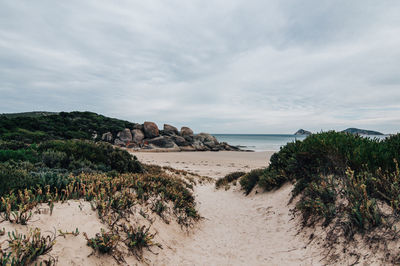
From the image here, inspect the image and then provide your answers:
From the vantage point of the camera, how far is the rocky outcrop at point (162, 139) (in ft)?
138

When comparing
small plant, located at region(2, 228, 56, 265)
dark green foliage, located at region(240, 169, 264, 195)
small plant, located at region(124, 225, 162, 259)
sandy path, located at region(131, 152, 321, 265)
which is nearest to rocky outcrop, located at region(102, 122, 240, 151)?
dark green foliage, located at region(240, 169, 264, 195)

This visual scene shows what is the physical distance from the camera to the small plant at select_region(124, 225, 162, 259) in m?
3.59

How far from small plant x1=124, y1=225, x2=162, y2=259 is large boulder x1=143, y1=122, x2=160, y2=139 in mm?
44090

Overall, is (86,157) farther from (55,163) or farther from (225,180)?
(225,180)

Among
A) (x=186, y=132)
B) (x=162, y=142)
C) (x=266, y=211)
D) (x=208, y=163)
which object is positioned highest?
(x=186, y=132)

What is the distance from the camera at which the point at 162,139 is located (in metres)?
43.4

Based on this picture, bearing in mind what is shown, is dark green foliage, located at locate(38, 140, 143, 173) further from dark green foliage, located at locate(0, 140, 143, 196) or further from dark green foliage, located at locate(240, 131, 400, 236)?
dark green foliage, located at locate(240, 131, 400, 236)

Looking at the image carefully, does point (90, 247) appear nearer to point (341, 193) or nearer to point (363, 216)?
point (363, 216)

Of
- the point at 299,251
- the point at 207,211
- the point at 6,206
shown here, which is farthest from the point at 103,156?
the point at 299,251

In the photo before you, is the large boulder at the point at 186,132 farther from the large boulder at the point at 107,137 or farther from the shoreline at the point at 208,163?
the shoreline at the point at 208,163

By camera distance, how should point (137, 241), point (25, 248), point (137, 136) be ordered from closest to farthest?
point (25, 248) → point (137, 241) → point (137, 136)

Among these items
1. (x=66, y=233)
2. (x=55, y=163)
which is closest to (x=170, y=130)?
(x=55, y=163)

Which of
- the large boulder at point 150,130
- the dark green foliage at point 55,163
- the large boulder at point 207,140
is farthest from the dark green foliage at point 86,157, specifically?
the large boulder at point 207,140

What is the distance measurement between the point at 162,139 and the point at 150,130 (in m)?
5.46
